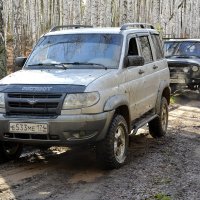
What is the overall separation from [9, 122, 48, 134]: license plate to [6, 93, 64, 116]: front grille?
0.53ft

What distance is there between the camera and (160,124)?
8.60 m

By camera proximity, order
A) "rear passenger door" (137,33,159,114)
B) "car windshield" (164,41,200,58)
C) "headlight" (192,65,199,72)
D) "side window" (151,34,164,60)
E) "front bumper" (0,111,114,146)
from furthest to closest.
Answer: "car windshield" (164,41,200,58)
"headlight" (192,65,199,72)
"side window" (151,34,164,60)
"rear passenger door" (137,33,159,114)
"front bumper" (0,111,114,146)

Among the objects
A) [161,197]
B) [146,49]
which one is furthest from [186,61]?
[161,197]

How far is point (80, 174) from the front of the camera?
Result: 6121 mm

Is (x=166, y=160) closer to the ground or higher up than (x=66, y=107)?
closer to the ground

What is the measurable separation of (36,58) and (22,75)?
76cm

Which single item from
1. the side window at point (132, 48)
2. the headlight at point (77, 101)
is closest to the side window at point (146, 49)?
the side window at point (132, 48)

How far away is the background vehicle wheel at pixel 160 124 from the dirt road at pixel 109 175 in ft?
1.00

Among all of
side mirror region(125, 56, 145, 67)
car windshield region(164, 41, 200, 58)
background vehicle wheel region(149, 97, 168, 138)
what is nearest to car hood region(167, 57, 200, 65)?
car windshield region(164, 41, 200, 58)

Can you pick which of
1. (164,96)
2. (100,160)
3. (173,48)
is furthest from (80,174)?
(173,48)

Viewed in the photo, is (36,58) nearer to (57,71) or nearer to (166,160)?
(57,71)

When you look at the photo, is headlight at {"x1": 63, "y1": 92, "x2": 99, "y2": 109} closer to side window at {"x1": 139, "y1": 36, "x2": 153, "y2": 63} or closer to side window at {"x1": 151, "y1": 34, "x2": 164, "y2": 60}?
side window at {"x1": 139, "y1": 36, "x2": 153, "y2": 63}

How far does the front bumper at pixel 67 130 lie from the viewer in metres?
5.73

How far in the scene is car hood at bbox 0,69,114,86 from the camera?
598 cm
